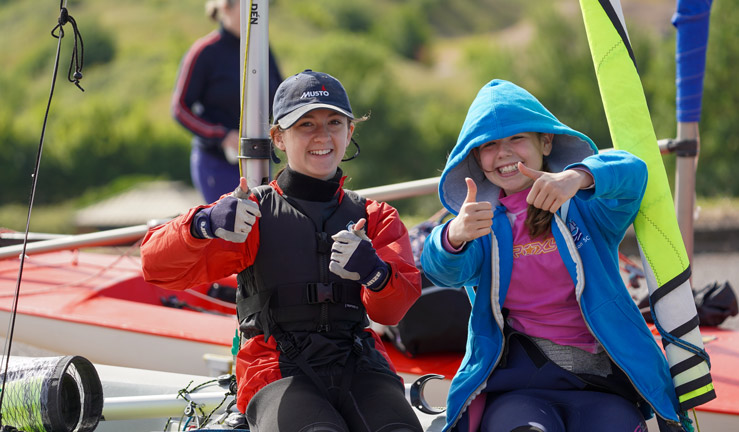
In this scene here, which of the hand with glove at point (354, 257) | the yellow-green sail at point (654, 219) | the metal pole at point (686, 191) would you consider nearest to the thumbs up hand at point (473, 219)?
the hand with glove at point (354, 257)

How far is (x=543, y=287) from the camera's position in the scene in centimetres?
193

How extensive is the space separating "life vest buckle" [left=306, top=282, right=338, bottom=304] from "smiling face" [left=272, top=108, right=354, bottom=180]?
0.98 ft

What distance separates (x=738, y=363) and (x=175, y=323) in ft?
7.07

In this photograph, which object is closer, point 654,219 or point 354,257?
point 354,257

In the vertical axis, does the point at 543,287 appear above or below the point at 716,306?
above

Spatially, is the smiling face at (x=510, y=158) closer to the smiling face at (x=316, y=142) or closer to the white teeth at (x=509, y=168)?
the white teeth at (x=509, y=168)

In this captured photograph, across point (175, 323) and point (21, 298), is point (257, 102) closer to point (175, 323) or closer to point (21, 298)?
point (175, 323)

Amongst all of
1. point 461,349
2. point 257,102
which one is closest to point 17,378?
point 257,102

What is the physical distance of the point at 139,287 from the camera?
4020 millimetres

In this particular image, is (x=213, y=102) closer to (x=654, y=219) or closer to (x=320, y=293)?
(x=320, y=293)

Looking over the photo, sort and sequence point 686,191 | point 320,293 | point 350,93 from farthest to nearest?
point 350,93 < point 686,191 < point 320,293

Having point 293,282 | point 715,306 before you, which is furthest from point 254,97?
point 715,306

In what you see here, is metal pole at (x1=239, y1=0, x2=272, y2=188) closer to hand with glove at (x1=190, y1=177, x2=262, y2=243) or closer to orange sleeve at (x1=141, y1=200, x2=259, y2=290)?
orange sleeve at (x1=141, y1=200, x2=259, y2=290)

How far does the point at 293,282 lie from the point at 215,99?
2.22 meters
